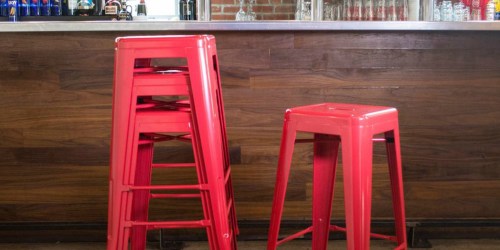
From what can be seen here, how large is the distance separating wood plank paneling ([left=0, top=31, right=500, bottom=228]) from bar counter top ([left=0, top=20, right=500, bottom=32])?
0.08 metres

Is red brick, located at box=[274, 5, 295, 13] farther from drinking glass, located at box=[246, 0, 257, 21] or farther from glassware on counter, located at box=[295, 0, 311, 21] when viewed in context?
glassware on counter, located at box=[295, 0, 311, 21]

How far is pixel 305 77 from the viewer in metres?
2.84

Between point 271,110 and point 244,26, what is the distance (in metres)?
0.38

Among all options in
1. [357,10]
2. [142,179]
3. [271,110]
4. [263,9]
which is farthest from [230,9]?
[142,179]

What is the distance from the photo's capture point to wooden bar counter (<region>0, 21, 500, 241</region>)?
280 centimetres

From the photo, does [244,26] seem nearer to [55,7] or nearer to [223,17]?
[55,7]

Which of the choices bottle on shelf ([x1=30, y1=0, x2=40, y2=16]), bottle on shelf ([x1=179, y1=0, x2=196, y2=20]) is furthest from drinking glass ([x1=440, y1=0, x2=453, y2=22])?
bottle on shelf ([x1=30, y1=0, x2=40, y2=16])

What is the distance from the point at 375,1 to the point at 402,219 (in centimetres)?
228

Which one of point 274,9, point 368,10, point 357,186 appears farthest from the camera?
point 274,9

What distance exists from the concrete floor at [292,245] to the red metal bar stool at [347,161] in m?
0.88

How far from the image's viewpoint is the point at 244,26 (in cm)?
274

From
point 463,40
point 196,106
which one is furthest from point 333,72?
point 196,106

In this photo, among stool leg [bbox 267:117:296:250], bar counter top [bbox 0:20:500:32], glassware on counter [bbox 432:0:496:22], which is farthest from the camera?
glassware on counter [bbox 432:0:496:22]

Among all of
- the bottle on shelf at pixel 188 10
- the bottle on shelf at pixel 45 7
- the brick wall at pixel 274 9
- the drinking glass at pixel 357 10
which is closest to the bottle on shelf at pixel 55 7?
the bottle on shelf at pixel 45 7
